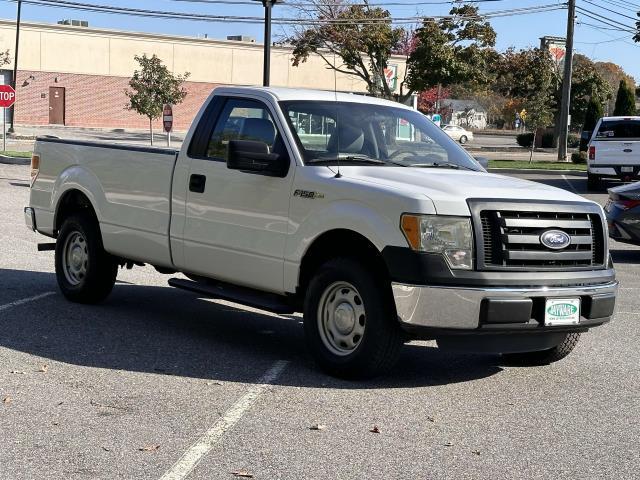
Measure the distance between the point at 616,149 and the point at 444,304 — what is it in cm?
2305

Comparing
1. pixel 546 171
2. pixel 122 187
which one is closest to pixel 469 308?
pixel 122 187

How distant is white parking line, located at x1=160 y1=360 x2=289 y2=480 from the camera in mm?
5130

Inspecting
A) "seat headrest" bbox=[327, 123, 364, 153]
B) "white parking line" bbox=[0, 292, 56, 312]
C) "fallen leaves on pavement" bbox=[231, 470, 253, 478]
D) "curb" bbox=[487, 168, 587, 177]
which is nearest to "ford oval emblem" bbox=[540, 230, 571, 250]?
"seat headrest" bbox=[327, 123, 364, 153]

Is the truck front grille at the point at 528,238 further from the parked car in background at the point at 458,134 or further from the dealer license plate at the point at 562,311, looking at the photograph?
the parked car in background at the point at 458,134

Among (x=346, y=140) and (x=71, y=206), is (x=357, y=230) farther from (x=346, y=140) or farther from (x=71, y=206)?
(x=71, y=206)

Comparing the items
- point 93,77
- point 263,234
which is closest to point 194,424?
point 263,234

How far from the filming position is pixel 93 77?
220 ft

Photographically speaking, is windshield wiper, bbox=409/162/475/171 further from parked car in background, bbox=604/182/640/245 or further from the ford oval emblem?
parked car in background, bbox=604/182/640/245

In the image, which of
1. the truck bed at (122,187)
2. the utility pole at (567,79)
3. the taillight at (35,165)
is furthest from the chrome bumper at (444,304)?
the utility pole at (567,79)

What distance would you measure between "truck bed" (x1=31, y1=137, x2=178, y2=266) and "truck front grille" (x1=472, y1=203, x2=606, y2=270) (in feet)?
9.90

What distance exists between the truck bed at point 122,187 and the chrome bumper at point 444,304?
8.97 ft

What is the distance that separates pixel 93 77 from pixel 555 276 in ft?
208

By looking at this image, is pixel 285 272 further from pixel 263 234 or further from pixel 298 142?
pixel 298 142

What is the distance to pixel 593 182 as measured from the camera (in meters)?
29.5
